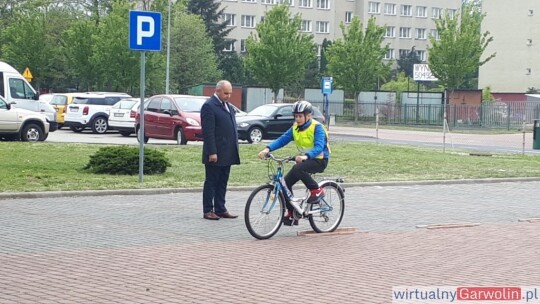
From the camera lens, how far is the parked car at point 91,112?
3900 cm

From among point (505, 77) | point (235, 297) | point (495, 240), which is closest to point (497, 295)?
point (235, 297)

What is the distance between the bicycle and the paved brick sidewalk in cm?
21

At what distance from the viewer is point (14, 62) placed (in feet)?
206

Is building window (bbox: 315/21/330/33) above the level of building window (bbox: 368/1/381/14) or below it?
below

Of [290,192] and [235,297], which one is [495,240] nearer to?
[290,192]

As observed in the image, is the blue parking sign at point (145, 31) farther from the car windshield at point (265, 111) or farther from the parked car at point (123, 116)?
the parked car at point (123, 116)

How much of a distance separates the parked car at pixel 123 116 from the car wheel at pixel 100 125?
7.25 ft

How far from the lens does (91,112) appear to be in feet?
129

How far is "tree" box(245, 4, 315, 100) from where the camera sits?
6462 centimetres

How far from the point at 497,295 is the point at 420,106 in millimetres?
54942

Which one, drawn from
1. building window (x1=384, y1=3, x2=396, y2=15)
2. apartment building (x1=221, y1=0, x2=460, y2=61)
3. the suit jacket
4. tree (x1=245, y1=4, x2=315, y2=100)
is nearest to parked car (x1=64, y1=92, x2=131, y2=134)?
tree (x1=245, y1=4, x2=315, y2=100)

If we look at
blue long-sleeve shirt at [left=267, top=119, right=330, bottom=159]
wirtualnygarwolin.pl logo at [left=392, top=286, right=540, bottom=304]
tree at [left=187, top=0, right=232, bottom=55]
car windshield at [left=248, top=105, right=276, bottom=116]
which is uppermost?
tree at [left=187, top=0, right=232, bottom=55]

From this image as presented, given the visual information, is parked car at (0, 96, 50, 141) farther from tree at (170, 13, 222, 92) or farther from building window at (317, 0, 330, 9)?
building window at (317, 0, 330, 9)

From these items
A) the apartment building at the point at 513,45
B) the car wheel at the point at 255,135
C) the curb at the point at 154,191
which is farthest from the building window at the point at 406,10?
the curb at the point at 154,191
